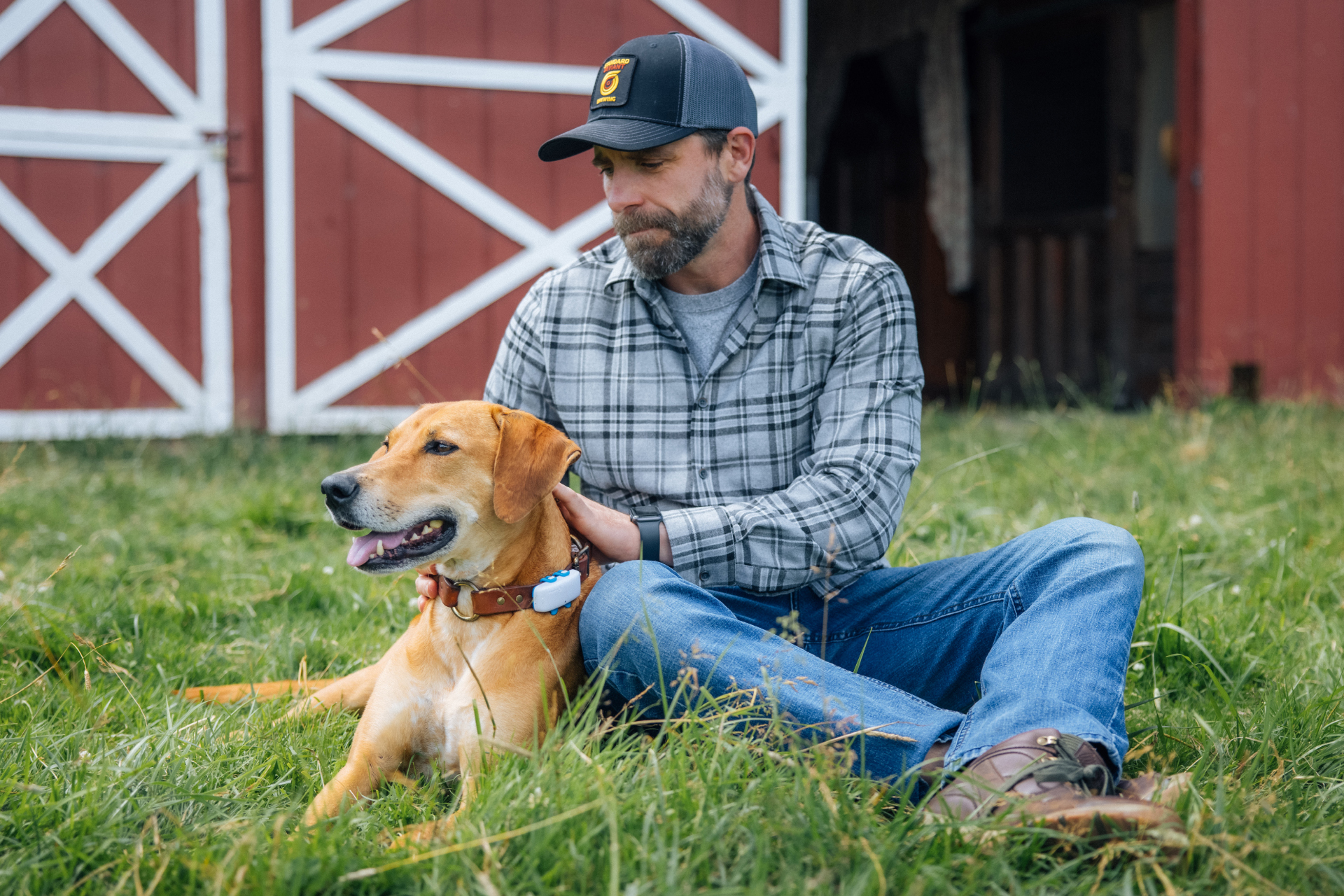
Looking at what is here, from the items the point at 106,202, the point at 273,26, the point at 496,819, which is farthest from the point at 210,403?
the point at 496,819

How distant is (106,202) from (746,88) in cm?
438

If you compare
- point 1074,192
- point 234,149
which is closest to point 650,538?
point 234,149

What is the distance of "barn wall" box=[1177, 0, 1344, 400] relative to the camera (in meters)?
6.50

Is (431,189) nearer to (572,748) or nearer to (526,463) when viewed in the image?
(526,463)

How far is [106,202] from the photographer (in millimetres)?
5629

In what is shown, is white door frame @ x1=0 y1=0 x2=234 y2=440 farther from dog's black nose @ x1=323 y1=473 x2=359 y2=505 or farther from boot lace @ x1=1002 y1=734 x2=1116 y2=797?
boot lace @ x1=1002 y1=734 x2=1116 y2=797

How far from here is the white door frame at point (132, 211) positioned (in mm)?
5504

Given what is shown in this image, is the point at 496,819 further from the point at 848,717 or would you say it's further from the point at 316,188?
the point at 316,188

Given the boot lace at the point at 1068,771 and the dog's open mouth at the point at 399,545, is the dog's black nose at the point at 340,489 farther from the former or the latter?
the boot lace at the point at 1068,771

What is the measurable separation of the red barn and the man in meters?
3.58

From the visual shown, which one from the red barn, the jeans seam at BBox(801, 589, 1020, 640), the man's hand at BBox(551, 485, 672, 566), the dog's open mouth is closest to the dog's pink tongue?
the dog's open mouth

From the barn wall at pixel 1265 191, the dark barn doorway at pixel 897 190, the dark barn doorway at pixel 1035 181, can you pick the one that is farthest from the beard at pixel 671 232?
the dark barn doorway at pixel 897 190

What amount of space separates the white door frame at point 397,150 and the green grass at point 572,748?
1.72 metres

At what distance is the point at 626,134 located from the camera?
235cm
